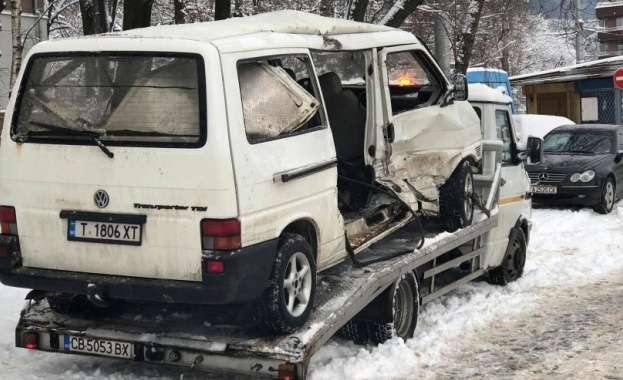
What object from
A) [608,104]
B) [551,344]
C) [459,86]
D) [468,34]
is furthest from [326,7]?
[551,344]

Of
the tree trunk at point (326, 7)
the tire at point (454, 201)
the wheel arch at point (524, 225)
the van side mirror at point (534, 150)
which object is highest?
the tree trunk at point (326, 7)

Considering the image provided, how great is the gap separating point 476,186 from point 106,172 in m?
4.94

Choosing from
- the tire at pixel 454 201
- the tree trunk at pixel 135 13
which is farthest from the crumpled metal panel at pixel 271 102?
the tree trunk at pixel 135 13

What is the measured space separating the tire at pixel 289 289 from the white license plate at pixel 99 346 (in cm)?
85

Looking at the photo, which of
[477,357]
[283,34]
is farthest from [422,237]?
[283,34]

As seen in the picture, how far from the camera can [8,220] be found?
5.65 meters

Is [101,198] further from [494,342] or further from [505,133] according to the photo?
[505,133]

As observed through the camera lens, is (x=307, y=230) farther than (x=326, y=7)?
No

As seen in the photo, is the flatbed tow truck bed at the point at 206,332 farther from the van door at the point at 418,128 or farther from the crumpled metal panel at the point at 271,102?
the crumpled metal panel at the point at 271,102

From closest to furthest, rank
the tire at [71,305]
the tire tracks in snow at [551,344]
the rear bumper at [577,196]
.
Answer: the tire at [71,305], the tire tracks in snow at [551,344], the rear bumper at [577,196]

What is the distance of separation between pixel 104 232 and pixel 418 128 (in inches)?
136

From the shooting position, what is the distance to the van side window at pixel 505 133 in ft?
32.6

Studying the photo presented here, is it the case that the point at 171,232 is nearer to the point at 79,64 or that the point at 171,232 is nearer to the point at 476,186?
the point at 79,64

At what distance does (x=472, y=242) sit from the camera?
29.2 feet
